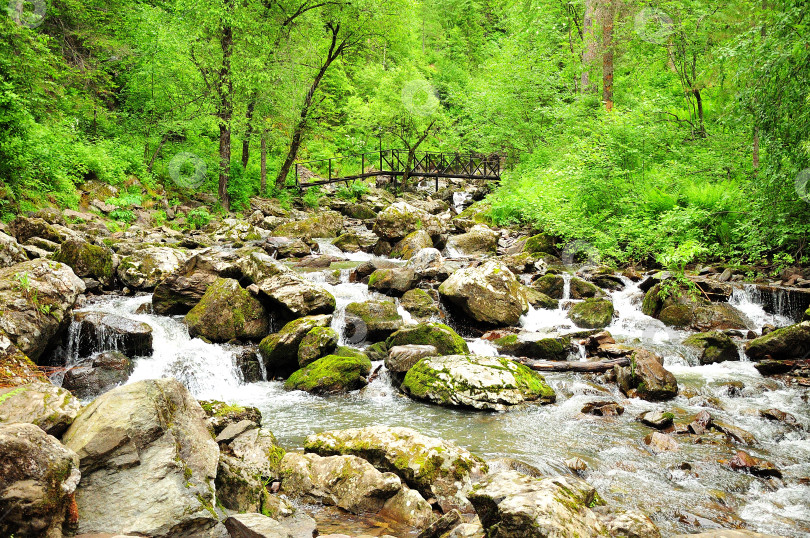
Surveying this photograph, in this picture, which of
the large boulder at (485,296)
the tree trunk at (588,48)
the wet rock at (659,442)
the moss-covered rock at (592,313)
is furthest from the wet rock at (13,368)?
the tree trunk at (588,48)

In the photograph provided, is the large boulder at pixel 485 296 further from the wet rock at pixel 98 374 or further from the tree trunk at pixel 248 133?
the tree trunk at pixel 248 133

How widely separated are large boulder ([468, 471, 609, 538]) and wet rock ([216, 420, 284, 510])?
5.15 feet

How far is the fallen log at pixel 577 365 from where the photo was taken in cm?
796

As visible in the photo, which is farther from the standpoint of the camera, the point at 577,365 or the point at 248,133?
the point at 248,133

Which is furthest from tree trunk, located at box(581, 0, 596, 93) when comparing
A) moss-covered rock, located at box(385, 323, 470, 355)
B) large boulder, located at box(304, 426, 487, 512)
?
large boulder, located at box(304, 426, 487, 512)

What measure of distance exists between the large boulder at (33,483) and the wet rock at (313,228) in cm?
1534

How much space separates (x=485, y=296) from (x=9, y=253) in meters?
8.36

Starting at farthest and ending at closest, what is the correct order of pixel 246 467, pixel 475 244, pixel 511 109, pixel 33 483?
pixel 511 109 < pixel 475 244 < pixel 246 467 < pixel 33 483

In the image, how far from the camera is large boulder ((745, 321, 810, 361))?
7.97 metres

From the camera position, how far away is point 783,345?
26.5 feet

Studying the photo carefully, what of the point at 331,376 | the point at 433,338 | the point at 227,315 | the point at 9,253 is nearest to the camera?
the point at 331,376

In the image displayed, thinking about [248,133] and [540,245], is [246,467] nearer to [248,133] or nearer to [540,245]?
[540,245]

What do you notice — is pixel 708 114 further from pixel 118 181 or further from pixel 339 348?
pixel 118 181

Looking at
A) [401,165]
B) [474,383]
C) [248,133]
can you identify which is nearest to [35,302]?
[474,383]
